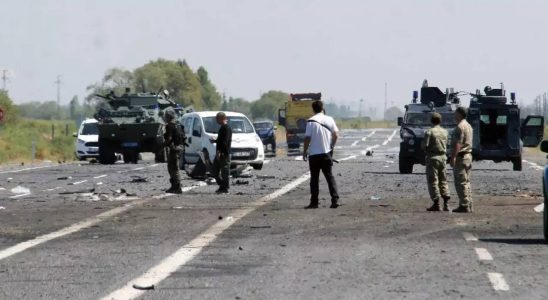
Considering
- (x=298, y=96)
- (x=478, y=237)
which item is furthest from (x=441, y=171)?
(x=298, y=96)

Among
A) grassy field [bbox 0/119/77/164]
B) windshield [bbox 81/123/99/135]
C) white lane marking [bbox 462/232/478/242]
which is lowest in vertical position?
grassy field [bbox 0/119/77/164]

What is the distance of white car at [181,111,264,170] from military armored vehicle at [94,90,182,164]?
22.3 feet

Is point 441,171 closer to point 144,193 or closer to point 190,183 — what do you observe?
point 144,193

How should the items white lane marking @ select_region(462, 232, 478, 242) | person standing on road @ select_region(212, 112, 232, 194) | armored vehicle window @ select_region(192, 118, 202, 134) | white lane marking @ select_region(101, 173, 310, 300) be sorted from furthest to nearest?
1. armored vehicle window @ select_region(192, 118, 202, 134)
2. person standing on road @ select_region(212, 112, 232, 194)
3. white lane marking @ select_region(462, 232, 478, 242)
4. white lane marking @ select_region(101, 173, 310, 300)

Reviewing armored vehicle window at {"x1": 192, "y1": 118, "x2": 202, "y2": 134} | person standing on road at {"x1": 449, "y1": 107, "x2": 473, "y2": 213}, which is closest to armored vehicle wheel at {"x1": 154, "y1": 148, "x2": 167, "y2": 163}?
armored vehicle window at {"x1": 192, "y1": 118, "x2": 202, "y2": 134}

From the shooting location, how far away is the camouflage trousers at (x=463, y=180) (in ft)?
67.7

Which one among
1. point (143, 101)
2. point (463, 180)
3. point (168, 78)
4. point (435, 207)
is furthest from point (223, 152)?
point (168, 78)

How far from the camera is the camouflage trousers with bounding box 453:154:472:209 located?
67.7ft

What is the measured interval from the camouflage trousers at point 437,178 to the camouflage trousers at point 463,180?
382mm

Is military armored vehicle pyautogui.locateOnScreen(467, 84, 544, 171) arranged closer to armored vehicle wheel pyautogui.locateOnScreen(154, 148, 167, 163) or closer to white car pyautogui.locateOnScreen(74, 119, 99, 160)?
armored vehicle wheel pyautogui.locateOnScreen(154, 148, 167, 163)

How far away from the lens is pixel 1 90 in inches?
3903

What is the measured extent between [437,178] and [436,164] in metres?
0.24

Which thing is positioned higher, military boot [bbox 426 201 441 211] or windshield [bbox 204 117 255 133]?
windshield [bbox 204 117 255 133]

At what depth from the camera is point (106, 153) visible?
45469 millimetres
